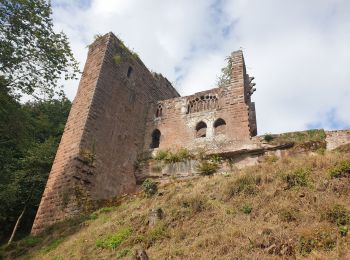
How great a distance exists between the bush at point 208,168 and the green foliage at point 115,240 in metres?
5.90

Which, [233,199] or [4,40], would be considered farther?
[4,40]

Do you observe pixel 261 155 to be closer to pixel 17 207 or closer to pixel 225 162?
pixel 225 162

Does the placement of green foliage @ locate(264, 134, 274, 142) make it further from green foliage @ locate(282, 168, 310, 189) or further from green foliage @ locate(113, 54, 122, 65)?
green foliage @ locate(113, 54, 122, 65)

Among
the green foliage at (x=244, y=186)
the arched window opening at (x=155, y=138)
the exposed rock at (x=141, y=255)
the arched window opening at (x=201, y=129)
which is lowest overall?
the exposed rock at (x=141, y=255)

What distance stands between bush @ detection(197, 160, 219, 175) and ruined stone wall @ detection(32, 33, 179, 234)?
3350 millimetres

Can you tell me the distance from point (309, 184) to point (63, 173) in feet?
28.4

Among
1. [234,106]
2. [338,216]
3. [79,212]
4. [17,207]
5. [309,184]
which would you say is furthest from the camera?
[17,207]

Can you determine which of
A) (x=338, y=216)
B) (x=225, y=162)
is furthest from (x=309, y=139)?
(x=338, y=216)

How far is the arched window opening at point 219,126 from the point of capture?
624 inches

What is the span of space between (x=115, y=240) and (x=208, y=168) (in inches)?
256

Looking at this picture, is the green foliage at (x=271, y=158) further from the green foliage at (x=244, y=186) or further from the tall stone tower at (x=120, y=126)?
the green foliage at (x=244, y=186)

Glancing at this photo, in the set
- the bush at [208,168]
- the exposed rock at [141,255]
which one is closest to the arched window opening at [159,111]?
the bush at [208,168]

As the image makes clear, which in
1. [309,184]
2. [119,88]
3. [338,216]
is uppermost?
[119,88]

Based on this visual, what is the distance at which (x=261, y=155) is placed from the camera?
14.3m
